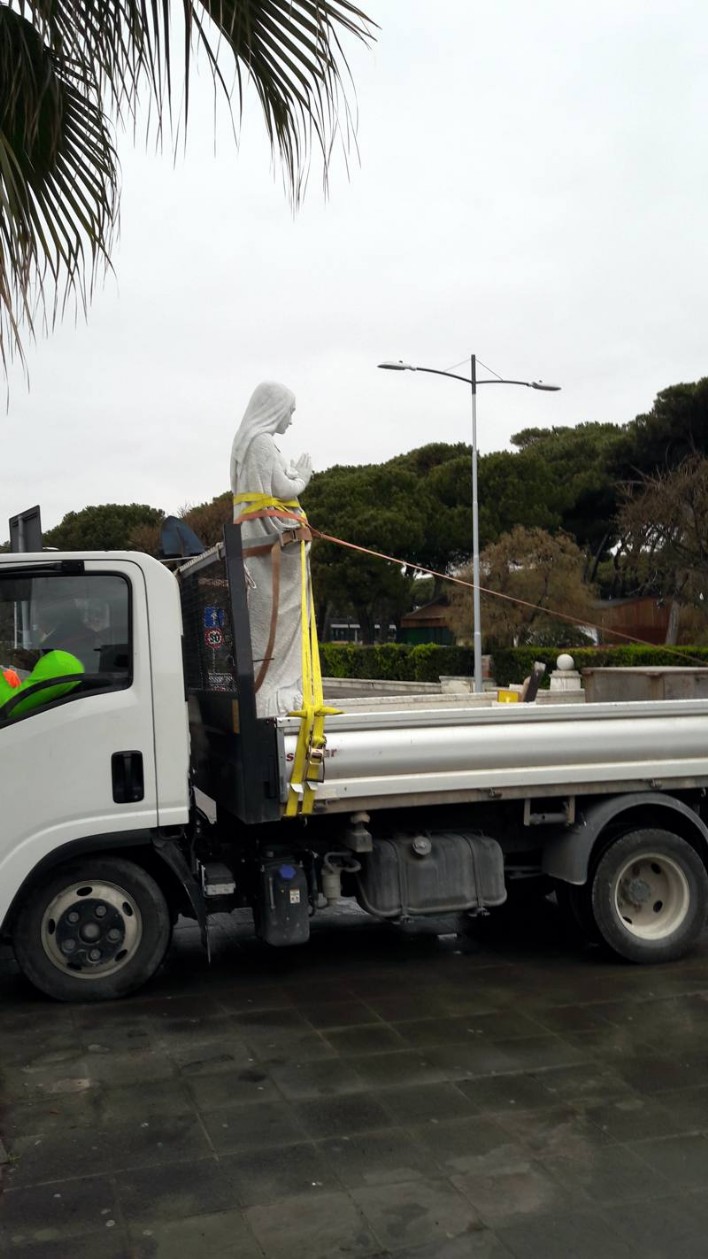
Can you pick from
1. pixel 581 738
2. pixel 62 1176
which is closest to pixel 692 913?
pixel 581 738

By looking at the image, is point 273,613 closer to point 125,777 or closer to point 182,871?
point 125,777

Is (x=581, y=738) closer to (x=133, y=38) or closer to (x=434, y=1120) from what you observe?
(x=434, y=1120)

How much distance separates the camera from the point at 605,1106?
14.2ft

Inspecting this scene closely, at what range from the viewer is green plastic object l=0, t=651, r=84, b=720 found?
17.6 feet

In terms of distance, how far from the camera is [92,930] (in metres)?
5.48

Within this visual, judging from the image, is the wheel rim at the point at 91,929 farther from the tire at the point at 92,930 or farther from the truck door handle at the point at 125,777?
the truck door handle at the point at 125,777

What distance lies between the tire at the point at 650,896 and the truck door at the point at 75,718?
2551mm

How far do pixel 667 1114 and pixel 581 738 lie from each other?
2.22 m

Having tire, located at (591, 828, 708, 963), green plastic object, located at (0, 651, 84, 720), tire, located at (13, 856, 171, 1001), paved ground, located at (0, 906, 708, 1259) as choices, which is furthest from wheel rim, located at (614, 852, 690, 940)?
green plastic object, located at (0, 651, 84, 720)

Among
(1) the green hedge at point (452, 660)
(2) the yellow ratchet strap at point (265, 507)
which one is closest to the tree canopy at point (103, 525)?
(1) the green hedge at point (452, 660)

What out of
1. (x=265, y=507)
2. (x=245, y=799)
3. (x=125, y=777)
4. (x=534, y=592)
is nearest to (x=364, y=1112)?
(x=245, y=799)

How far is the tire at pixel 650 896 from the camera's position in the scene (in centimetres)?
621

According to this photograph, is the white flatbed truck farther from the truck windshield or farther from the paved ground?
the paved ground

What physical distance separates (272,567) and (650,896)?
2835 millimetres
